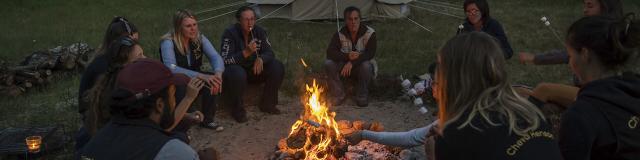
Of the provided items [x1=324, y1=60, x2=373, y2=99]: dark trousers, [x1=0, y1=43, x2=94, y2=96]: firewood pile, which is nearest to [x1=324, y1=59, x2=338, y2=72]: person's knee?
[x1=324, y1=60, x2=373, y2=99]: dark trousers

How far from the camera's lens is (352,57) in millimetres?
6711

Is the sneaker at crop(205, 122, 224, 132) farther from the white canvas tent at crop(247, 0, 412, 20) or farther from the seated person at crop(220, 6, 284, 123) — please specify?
the white canvas tent at crop(247, 0, 412, 20)

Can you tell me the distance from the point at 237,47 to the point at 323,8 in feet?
18.2

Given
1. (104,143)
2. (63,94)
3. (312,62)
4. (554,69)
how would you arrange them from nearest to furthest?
(104,143) < (63,94) < (554,69) < (312,62)

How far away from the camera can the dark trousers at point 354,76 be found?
6.75 metres

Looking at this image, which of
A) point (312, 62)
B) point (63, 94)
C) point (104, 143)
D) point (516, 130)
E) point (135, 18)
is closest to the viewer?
point (516, 130)

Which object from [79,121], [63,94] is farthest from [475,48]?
[63,94]

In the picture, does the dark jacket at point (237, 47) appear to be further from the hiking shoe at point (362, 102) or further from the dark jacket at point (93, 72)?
the dark jacket at point (93, 72)

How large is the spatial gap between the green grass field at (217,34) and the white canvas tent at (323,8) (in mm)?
198

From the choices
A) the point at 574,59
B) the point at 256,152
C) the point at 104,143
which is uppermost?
the point at 574,59

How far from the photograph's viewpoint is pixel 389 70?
7.86 metres

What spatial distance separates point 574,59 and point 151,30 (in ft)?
32.3

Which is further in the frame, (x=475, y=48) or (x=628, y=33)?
(x=628, y=33)

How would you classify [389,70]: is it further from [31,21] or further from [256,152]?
[31,21]
